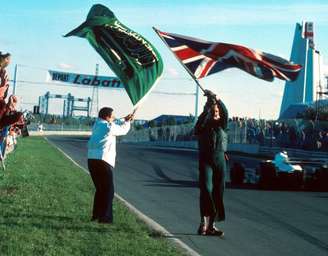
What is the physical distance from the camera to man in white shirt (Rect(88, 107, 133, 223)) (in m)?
9.65

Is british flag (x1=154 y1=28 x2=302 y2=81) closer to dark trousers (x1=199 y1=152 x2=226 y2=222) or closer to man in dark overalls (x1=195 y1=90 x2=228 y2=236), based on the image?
man in dark overalls (x1=195 y1=90 x2=228 y2=236)

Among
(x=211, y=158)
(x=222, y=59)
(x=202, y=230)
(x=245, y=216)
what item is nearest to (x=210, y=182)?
(x=211, y=158)

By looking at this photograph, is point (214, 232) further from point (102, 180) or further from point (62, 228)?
point (62, 228)

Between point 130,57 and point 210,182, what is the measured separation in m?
2.09

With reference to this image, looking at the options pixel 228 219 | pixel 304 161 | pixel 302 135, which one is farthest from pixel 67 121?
pixel 228 219

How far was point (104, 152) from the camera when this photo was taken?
9.77 meters

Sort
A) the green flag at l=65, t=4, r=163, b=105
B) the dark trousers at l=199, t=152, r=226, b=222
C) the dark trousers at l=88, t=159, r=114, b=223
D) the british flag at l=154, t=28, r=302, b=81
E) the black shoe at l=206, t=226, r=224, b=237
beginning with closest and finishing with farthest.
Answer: the green flag at l=65, t=4, r=163, b=105 < the dark trousers at l=199, t=152, r=226, b=222 < the black shoe at l=206, t=226, r=224, b=237 < the dark trousers at l=88, t=159, r=114, b=223 < the british flag at l=154, t=28, r=302, b=81

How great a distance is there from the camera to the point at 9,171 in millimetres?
17172

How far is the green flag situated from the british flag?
1.64 meters

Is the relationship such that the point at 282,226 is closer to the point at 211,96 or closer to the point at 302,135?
the point at 211,96

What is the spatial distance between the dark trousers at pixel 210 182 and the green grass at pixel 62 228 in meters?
0.85

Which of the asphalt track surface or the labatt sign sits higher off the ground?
the labatt sign

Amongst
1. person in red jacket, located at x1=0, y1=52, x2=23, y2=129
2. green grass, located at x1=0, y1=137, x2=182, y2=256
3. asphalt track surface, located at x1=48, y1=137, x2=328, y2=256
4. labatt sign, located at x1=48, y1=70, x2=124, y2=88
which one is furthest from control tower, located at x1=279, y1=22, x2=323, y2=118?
person in red jacket, located at x1=0, y1=52, x2=23, y2=129

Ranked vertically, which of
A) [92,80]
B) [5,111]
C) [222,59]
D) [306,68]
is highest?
[306,68]
